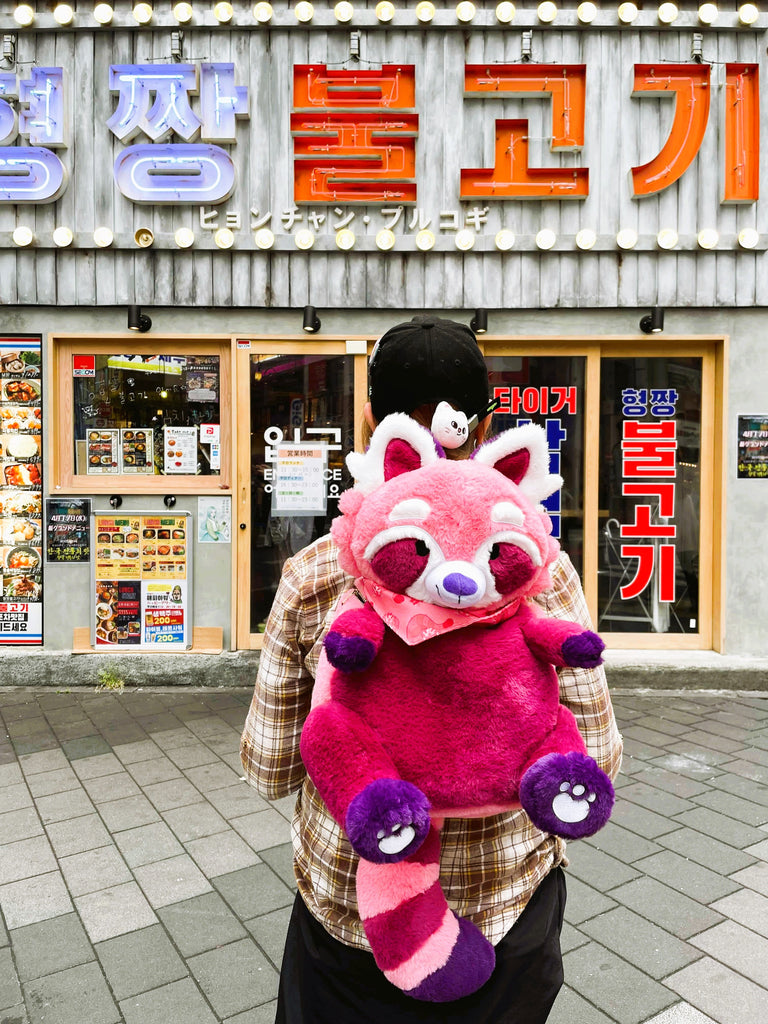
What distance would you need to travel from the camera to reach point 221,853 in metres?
3.75

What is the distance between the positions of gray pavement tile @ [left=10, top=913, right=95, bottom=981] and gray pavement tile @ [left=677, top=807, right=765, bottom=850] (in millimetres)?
2911

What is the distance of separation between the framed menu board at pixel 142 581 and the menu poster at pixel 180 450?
1.28 ft

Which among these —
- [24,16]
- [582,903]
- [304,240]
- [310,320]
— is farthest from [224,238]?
[582,903]

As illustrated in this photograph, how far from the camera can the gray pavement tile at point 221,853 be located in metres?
3.63

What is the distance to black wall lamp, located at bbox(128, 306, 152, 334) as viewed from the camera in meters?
6.05

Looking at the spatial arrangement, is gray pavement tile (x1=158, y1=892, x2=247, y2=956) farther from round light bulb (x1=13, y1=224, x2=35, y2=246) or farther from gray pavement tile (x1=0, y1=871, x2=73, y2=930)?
round light bulb (x1=13, y1=224, x2=35, y2=246)

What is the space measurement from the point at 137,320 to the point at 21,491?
1704 millimetres

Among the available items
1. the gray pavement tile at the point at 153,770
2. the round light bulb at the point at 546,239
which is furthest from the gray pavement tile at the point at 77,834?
the round light bulb at the point at 546,239

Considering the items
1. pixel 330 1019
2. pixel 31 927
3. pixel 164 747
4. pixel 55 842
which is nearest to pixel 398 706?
pixel 330 1019

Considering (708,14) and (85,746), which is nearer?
→ (85,746)

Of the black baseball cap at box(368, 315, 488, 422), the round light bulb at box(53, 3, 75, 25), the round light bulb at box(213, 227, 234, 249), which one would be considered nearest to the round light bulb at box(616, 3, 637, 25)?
the round light bulb at box(213, 227, 234, 249)

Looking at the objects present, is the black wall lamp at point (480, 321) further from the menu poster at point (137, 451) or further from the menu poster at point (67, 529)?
the menu poster at point (67, 529)

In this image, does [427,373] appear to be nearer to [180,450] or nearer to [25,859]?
[25,859]

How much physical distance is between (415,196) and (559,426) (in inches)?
84.4
